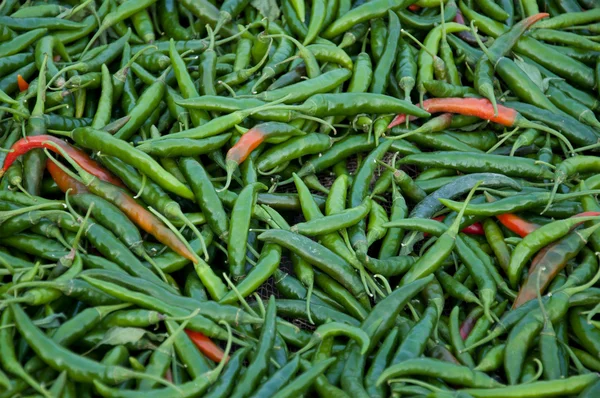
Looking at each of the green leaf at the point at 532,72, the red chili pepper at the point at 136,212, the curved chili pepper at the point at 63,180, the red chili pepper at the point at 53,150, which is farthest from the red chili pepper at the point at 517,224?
the curved chili pepper at the point at 63,180

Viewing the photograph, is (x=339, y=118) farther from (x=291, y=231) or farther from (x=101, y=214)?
(x=101, y=214)

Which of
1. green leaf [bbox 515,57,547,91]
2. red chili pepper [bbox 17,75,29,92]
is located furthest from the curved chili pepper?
green leaf [bbox 515,57,547,91]

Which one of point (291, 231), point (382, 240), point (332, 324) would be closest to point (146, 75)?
point (291, 231)

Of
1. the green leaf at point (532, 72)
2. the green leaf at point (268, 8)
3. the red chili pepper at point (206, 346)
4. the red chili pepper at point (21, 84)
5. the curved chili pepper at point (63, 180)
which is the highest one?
the green leaf at point (268, 8)

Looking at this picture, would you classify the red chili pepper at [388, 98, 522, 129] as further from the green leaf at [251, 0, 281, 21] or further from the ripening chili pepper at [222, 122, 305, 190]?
the green leaf at [251, 0, 281, 21]

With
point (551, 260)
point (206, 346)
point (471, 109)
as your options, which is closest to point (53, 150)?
point (206, 346)

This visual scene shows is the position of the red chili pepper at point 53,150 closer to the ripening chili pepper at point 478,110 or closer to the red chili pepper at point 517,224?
the ripening chili pepper at point 478,110
